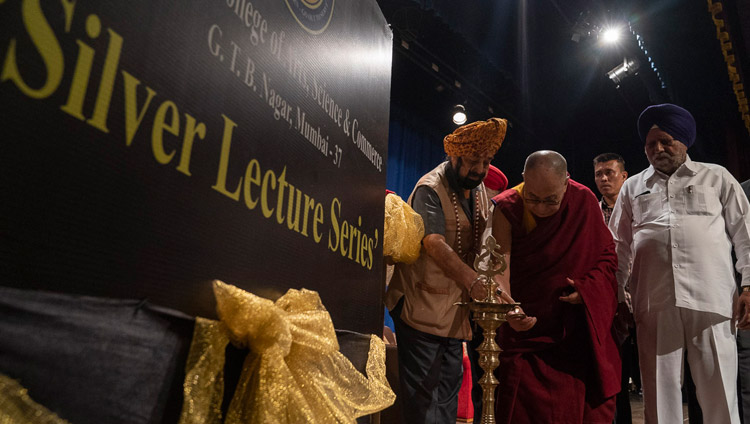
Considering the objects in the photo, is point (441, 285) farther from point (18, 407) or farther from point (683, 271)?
point (18, 407)

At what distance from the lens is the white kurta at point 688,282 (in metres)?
1.91

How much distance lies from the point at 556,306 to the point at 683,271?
0.57 m

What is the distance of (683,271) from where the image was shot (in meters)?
1.98

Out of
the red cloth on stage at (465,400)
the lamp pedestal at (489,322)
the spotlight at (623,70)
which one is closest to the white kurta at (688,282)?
the lamp pedestal at (489,322)

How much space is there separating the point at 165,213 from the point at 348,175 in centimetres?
61

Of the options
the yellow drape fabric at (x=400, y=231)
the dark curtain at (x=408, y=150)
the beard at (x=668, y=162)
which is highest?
the dark curtain at (x=408, y=150)

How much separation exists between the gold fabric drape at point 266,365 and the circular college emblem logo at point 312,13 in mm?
507

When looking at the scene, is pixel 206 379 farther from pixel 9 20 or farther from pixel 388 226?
pixel 388 226

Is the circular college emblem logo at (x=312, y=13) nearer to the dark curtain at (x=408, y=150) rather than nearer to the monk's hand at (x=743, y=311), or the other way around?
the monk's hand at (x=743, y=311)

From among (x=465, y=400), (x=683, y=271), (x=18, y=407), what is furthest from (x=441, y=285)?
(x=18, y=407)

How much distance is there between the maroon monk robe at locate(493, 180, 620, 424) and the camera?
185cm

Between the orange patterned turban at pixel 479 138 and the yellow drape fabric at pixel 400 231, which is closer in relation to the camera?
the yellow drape fabric at pixel 400 231

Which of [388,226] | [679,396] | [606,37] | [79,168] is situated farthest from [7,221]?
[606,37]

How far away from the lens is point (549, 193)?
194 centimetres
